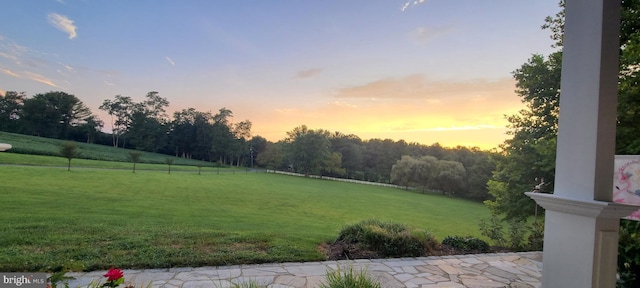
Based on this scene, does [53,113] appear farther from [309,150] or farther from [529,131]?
[529,131]

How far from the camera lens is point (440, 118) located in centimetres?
1112

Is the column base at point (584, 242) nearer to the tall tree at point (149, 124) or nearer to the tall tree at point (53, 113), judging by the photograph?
the tall tree at point (53, 113)

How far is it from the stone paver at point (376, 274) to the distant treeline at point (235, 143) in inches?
856

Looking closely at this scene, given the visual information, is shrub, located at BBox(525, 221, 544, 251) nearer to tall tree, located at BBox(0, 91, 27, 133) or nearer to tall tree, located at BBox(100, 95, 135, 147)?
tall tree, located at BBox(0, 91, 27, 133)

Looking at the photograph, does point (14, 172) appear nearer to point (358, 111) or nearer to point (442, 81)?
point (358, 111)

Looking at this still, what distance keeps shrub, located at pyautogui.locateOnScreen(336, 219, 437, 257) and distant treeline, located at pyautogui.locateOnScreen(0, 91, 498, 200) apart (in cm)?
2155

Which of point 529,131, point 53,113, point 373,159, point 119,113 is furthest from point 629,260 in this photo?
point 119,113

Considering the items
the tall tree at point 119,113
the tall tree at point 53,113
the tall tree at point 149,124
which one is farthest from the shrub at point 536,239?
the tall tree at point 119,113

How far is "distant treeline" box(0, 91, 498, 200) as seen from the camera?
24609 millimetres

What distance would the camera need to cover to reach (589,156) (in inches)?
58.7

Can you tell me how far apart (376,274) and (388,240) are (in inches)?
35.5

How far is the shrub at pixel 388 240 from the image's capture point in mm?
3941

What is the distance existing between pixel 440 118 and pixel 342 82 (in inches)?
166

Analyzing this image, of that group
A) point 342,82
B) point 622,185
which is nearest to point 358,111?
point 342,82
